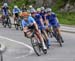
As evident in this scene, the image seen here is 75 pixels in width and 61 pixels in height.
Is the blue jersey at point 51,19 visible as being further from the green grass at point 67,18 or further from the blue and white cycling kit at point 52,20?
the green grass at point 67,18

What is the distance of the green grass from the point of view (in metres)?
37.6

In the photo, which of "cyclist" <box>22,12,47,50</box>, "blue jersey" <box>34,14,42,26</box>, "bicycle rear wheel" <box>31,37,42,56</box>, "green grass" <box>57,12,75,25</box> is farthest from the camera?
"green grass" <box>57,12,75,25</box>

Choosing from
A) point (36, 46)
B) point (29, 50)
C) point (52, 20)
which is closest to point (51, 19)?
point (52, 20)

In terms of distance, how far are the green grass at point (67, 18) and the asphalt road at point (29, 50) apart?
27.8 feet

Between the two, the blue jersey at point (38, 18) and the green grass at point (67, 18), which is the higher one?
the blue jersey at point (38, 18)

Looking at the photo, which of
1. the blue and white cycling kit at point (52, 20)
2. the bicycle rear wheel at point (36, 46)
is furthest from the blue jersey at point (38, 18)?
the blue and white cycling kit at point (52, 20)

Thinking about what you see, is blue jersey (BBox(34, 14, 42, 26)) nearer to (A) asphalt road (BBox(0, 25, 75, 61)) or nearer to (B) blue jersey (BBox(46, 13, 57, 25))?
(A) asphalt road (BBox(0, 25, 75, 61))

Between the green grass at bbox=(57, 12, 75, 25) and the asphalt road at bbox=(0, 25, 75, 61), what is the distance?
848cm

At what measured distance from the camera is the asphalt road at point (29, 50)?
19.3m

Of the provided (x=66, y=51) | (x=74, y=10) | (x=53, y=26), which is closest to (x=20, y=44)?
(x=53, y=26)

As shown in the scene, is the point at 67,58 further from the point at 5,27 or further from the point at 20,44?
the point at 5,27

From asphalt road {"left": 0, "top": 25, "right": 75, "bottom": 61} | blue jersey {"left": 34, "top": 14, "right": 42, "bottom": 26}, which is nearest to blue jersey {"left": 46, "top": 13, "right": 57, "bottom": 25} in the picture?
asphalt road {"left": 0, "top": 25, "right": 75, "bottom": 61}

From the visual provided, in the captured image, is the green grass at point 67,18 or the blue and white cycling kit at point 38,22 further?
the green grass at point 67,18

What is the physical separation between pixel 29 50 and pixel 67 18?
18.3 m
